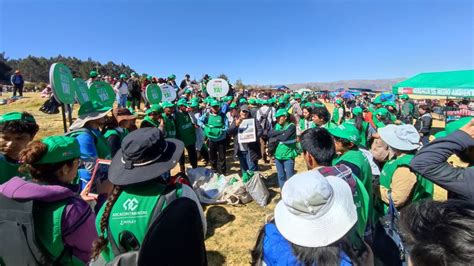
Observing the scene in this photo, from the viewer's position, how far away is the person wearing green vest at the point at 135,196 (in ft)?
4.75

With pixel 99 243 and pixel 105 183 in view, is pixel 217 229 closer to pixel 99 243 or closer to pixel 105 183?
pixel 105 183

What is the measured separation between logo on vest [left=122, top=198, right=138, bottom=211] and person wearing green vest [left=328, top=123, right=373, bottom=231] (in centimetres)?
182

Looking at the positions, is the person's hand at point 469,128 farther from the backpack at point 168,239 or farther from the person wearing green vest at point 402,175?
the backpack at point 168,239

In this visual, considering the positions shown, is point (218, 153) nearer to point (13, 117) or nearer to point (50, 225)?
point (13, 117)

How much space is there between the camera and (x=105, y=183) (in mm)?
2615

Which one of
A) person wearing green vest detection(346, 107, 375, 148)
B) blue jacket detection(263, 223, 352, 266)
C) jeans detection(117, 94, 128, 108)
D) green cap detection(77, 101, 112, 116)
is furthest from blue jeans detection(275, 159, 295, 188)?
jeans detection(117, 94, 128, 108)

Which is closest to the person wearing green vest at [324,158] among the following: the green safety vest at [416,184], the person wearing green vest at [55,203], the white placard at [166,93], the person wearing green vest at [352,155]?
the person wearing green vest at [352,155]

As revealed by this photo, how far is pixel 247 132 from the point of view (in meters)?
5.93

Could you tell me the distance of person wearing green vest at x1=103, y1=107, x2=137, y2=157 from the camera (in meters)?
3.76

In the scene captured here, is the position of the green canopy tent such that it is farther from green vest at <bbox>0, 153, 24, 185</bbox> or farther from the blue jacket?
green vest at <bbox>0, 153, 24, 185</bbox>

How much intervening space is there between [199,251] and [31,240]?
3.14 feet

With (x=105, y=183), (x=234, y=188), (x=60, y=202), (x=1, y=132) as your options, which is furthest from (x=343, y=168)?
(x=234, y=188)

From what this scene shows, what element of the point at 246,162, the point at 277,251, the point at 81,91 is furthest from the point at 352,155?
the point at 81,91

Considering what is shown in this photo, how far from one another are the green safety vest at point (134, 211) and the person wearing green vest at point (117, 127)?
2259 millimetres
